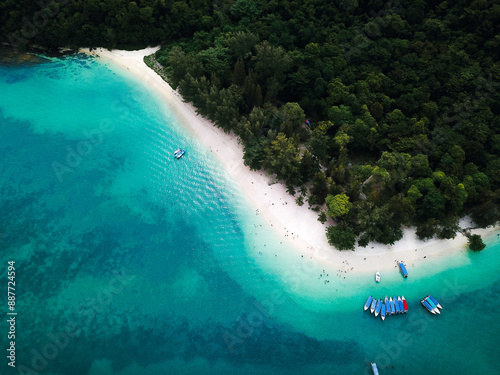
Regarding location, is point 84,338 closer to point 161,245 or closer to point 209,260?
point 161,245

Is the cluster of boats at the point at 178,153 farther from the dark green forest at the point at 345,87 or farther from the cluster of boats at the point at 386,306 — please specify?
the cluster of boats at the point at 386,306

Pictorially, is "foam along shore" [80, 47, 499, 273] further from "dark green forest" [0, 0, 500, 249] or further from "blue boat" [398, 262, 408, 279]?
"dark green forest" [0, 0, 500, 249]

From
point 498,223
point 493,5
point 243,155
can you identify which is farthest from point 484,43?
point 243,155

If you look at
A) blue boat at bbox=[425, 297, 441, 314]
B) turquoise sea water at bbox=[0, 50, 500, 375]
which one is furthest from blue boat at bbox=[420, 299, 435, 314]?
turquoise sea water at bbox=[0, 50, 500, 375]

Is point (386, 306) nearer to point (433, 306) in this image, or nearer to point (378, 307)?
point (378, 307)

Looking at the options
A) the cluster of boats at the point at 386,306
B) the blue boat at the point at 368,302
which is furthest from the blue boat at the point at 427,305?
the blue boat at the point at 368,302

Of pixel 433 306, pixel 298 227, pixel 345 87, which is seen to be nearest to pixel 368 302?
pixel 433 306
